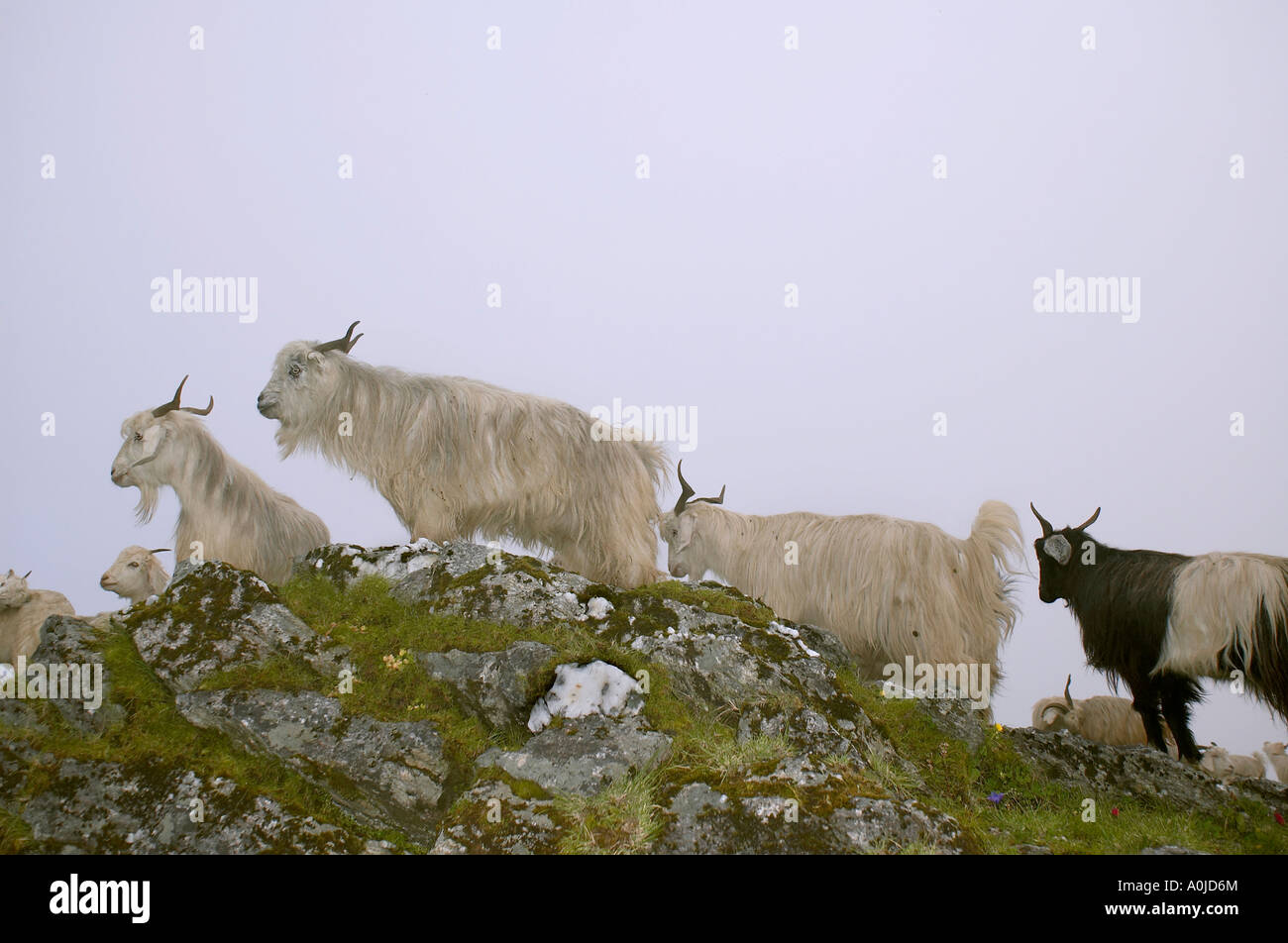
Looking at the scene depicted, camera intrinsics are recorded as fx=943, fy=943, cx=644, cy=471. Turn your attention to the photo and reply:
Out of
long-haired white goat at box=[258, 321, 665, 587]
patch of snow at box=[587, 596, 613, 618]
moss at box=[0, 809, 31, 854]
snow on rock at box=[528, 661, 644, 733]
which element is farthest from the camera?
long-haired white goat at box=[258, 321, 665, 587]

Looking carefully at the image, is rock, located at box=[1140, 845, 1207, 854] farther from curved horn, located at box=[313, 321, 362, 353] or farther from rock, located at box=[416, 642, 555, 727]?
curved horn, located at box=[313, 321, 362, 353]

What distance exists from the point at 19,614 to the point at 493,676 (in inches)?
288

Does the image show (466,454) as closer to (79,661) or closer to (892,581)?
(79,661)

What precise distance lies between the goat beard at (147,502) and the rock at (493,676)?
15.5 feet

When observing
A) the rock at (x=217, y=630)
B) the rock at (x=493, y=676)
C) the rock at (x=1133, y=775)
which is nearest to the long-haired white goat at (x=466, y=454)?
the rock at (x=217, y=630)

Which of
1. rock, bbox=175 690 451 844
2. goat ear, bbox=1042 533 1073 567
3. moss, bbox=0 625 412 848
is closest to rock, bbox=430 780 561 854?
rock, bbox=175 690 451 844

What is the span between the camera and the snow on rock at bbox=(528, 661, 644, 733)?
675cm

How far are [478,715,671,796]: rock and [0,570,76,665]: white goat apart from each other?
7.26 metres

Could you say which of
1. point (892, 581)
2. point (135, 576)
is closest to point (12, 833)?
point (135, 576)

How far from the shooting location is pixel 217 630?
7426mm

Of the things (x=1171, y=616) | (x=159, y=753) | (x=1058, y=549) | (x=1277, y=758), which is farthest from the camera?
(x=1277, y=758)
